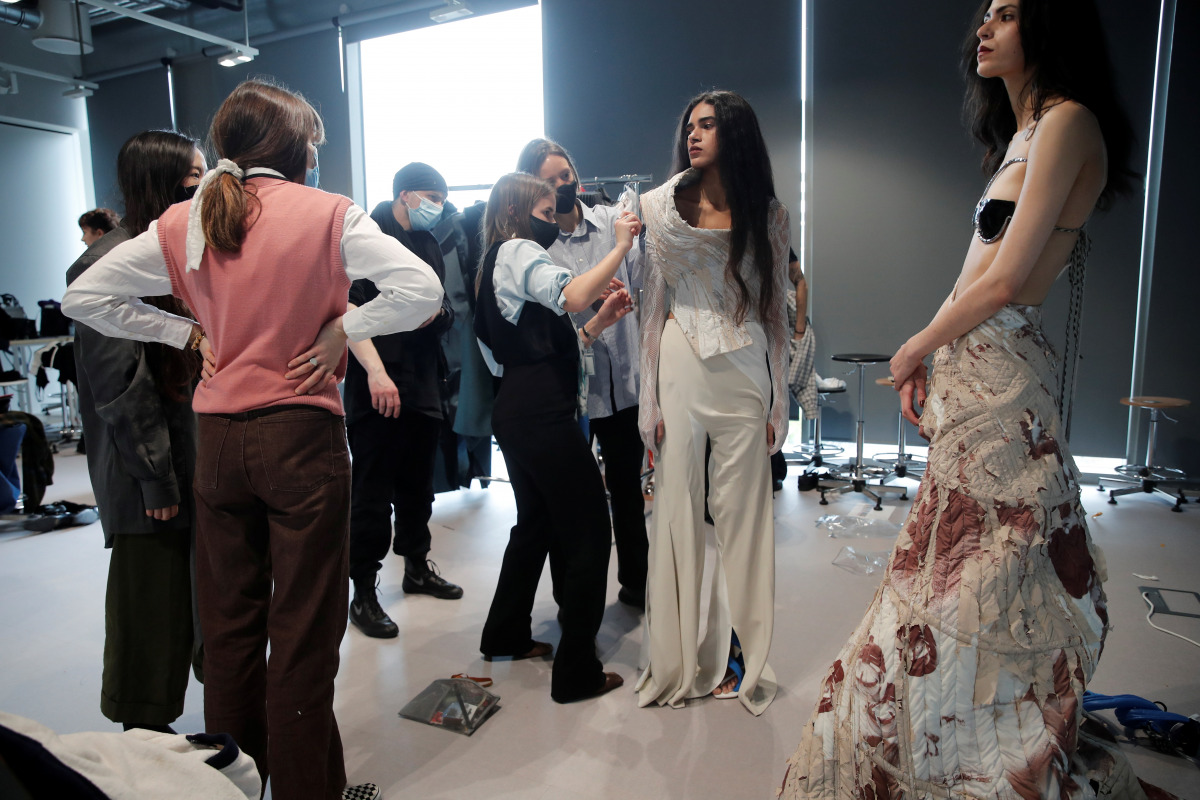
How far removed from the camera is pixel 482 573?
333 cm

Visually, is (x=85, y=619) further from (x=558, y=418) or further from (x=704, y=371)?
(x=704, y=371)

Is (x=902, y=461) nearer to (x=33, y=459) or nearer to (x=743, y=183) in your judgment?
(x=743, y=183)

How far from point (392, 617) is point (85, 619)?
4.07ft

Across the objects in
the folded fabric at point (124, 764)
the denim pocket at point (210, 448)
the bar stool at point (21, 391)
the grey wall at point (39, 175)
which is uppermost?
the grey wall at point (39, 175)

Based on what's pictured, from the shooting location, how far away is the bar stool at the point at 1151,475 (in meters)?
4.30

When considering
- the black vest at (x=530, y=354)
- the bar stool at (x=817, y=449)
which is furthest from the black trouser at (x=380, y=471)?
the bar stool at (x=817, y=449)

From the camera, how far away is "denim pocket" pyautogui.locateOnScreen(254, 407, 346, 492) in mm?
1432

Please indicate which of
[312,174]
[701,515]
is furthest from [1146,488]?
[312,174]

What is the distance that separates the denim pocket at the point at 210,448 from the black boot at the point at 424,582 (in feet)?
5.45

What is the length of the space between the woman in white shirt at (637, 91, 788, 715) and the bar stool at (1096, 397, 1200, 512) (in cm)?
336

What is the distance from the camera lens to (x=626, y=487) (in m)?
2.78

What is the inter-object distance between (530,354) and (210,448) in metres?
0.88

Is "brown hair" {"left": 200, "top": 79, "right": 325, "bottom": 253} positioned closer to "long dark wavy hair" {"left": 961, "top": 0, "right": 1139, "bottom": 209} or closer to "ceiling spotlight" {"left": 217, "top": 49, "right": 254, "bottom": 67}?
"long dark wavy hair" {"left": 961, "top": 0, "right": 1139, "bottom": 209}

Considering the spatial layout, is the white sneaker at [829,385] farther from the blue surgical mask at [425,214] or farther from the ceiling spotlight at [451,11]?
the ceiling spotlight at [451,11]
